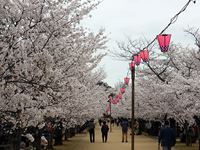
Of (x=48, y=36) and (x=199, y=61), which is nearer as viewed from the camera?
(x=48, y=36)

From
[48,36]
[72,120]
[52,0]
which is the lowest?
[72,120]

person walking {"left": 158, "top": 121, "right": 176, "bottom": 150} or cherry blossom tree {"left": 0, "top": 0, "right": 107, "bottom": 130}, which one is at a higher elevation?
cherry blossom tree {"left": 0, "top": 0, "right": 107, "bottom": 130}

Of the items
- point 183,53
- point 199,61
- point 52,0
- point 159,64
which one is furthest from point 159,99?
point 52,0

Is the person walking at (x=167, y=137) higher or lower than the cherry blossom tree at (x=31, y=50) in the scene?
lower

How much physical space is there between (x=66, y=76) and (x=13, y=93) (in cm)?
229

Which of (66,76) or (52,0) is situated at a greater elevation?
(52,0)

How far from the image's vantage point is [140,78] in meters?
31.7

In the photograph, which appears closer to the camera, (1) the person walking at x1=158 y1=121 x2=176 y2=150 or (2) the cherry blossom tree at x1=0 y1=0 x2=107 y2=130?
(2) the cherry blossom tree at x1=0 y1=0 x2=107 y2=130

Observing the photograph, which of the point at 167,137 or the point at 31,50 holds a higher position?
the point at 31,50

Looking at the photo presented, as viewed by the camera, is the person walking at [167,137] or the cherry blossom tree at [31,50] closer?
the cherry blossom tree at [31,50]

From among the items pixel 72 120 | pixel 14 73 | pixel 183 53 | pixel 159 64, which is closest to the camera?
pixel 14 73

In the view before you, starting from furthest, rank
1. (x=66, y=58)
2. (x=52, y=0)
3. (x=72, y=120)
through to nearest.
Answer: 1. (x=72, y=120)
2. (x=66, y=58)
3. (x=52, y=0)

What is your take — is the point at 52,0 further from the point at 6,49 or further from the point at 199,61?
the point at 199,61

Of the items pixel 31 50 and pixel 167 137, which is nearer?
pixel 31 50
